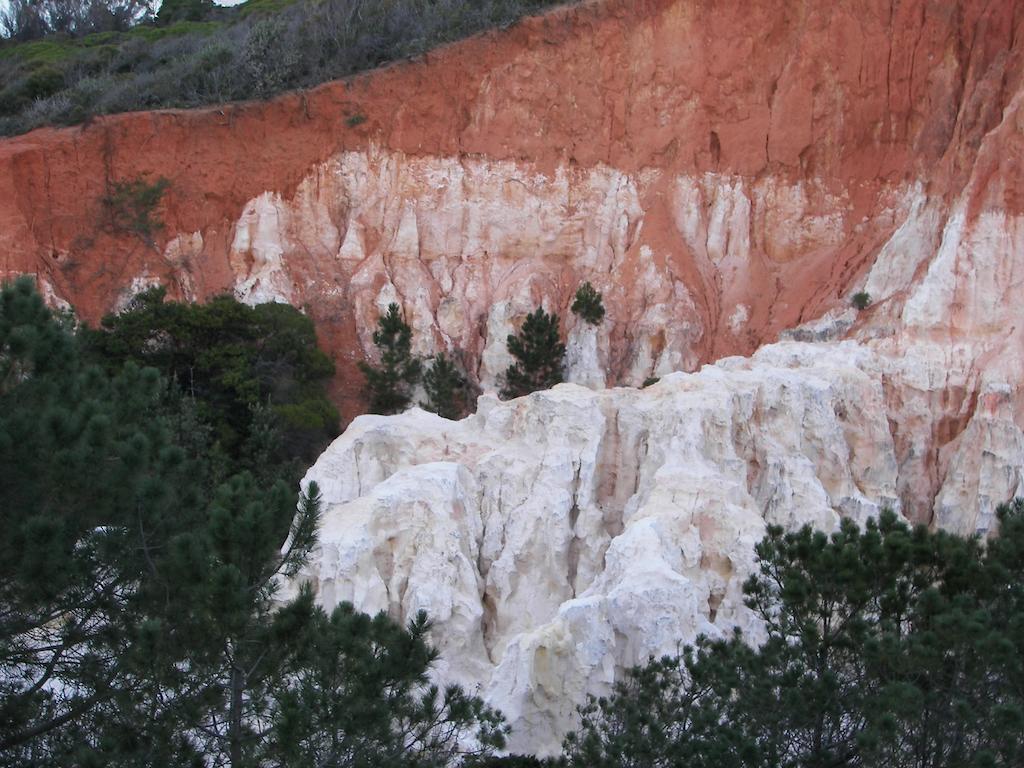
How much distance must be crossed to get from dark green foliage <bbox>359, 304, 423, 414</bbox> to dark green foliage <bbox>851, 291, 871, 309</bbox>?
30.7 ft

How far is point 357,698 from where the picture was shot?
363 inches

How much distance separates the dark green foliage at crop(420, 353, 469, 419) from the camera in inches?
1056

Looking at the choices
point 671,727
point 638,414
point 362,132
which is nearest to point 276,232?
point 362,132

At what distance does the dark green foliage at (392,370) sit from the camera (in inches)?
1072

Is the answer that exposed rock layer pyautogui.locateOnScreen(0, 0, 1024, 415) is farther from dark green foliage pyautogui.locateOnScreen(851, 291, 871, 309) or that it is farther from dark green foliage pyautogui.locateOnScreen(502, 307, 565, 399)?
dark green foliage pyautogui.locateOnScreen(851, 291, 871, 309)

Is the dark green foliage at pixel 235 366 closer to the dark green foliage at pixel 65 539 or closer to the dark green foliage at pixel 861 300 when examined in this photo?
the dark green foliage at pixel 861 300

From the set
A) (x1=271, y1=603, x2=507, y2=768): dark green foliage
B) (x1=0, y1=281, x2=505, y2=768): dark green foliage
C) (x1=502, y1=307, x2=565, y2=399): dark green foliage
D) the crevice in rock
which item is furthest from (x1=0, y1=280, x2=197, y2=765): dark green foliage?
(x1=502, y1=307, x2=565, y2=399): dark green foliage

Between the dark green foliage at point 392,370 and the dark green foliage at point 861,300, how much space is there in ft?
30.7

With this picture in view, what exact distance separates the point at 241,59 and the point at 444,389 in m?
12.3

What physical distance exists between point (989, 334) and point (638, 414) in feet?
23.4

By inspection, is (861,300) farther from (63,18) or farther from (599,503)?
(63,18)

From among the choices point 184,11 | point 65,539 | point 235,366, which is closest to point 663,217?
point 235,366

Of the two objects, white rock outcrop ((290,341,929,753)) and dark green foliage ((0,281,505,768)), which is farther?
white rock outcrop ((290,341,929,753))

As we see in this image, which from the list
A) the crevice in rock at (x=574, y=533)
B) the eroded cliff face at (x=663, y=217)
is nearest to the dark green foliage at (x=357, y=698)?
the crevice in rock at (x=574, y=533)
